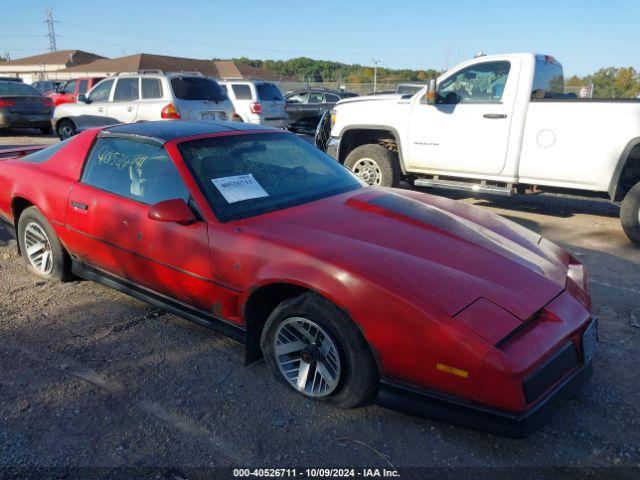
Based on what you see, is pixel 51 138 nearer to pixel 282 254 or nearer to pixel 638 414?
pixel 282 254

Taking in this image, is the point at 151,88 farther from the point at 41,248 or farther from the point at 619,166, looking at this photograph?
the point at 619,166

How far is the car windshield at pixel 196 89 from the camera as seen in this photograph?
1102 centimetres

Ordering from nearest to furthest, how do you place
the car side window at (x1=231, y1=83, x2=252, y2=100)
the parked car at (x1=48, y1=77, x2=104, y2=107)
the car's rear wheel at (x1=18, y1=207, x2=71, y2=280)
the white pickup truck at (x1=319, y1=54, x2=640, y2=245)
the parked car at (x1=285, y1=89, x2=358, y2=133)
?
1. the car's rear wheel at (x1=18, y1=207, x2=71, y2=280)
2. the white pickup truck at (x1=319, y1=54, x2=640, y2=245)
3. the car side window at (x1=231, y1=83, x2=252, y2=100)
4. the parked car at (x1=48, y1=77, x2=104, y2=107)
5. the parked car at (x1=285, y1=89, x2=358, y2=133)

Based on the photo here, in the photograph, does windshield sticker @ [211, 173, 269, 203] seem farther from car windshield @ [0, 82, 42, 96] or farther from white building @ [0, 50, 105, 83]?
white building @ [0, 50, 105, 83]

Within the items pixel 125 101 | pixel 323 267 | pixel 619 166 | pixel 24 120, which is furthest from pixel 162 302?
pixel 24 120

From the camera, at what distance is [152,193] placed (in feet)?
11.2

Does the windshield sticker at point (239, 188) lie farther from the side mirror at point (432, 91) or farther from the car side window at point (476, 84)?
the car side window at point (476, 84)

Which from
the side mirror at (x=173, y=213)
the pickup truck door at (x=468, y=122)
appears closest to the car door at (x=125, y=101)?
the pickup truck door at (x=468, y=122)

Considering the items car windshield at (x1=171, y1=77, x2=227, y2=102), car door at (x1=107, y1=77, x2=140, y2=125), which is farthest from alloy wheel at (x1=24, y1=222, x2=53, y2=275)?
car door at (x1=107, y1=77, x2=140, y2=125)

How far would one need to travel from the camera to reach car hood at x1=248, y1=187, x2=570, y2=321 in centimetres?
248

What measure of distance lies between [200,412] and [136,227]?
1307 millimetres

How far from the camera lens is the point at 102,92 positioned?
39.4ft

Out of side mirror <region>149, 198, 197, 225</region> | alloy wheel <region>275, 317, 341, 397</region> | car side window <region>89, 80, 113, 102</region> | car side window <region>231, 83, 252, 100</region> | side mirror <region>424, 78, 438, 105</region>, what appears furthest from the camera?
car side window <region>231, 83, 252, 100</region>

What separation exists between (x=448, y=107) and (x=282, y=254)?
4795mm
